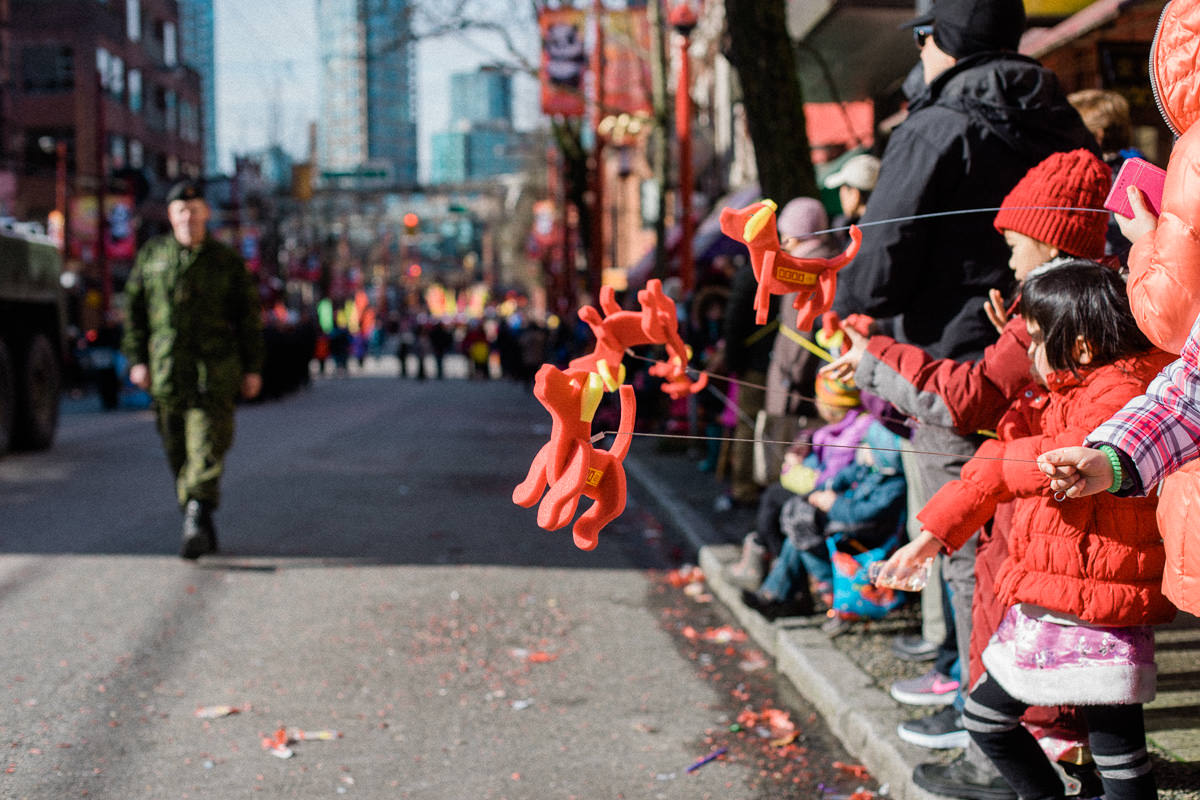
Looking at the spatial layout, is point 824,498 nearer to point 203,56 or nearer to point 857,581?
point 857,581

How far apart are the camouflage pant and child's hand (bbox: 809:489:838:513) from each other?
3.53 meters

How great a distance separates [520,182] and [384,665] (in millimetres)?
57250

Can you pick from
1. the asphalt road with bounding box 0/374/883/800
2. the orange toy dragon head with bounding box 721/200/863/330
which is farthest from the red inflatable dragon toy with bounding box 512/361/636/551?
the asphalt road with bounding box 0/374/883/800

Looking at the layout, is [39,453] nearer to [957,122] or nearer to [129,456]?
[129,456]

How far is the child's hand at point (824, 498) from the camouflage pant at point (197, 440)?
3.53m

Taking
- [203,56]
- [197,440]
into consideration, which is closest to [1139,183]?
[197,440]

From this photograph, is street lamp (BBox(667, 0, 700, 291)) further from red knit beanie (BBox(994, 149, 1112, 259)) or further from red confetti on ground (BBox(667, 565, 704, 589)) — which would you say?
red knit beanie (BBox(994, 149, 1112, 259))

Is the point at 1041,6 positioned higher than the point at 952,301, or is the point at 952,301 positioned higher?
the point at 1041,6

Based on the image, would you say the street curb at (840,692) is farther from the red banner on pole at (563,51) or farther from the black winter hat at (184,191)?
the red banner on pole at (563,51)

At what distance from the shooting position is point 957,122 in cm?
378

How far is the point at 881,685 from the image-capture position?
184 inches

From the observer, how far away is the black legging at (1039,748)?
292 centimetres

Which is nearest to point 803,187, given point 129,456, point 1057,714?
point 1057,714

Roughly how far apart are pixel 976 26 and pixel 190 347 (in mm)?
4970
